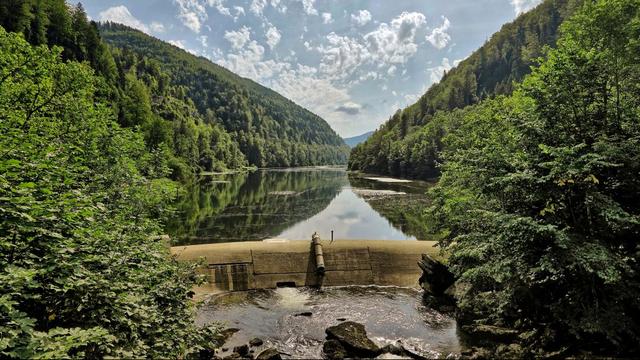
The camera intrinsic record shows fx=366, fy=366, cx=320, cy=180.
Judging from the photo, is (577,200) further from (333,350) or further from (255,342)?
(255,342)

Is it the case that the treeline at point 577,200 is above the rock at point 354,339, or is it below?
above

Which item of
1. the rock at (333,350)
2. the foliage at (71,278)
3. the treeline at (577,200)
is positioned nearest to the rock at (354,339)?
the rock at (333,350)

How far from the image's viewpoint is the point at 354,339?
18.3 m

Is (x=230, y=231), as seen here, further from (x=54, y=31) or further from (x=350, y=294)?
(x=54, y=31)

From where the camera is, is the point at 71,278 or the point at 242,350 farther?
the point at 242,350

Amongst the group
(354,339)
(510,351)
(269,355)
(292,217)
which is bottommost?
(269,355)

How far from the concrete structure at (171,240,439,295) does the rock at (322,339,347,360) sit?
1101 cm

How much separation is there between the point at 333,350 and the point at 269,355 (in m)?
3.11

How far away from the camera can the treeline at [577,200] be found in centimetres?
1202

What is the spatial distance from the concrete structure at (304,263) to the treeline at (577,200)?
13701mm

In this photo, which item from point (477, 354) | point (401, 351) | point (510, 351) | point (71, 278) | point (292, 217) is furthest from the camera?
point (292, 217)

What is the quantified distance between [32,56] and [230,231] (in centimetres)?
2614

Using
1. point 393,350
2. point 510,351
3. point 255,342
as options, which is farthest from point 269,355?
point 510,351

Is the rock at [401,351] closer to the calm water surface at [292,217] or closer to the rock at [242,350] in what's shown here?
the rock at [242,350]
